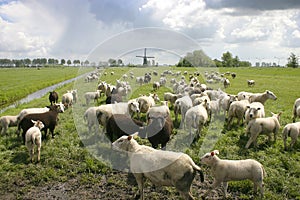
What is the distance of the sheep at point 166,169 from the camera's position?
555 cm

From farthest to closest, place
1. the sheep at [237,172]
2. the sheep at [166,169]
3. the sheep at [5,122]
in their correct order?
the sheep at [5,122] → the sheep at [237,172] → the sheep at [166,169]

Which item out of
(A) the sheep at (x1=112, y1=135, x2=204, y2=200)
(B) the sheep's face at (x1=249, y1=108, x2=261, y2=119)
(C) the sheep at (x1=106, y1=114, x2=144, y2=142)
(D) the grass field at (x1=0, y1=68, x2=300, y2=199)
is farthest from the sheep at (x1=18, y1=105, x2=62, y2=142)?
(B) the sheep's face at (x1=249, y1=108, x2=261, y2=119)

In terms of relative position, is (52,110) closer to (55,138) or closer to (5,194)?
(55,138)

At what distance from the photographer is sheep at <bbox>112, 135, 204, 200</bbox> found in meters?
5.55

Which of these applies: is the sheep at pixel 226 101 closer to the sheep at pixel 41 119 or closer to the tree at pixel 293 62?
the sheep at pixel 41 119

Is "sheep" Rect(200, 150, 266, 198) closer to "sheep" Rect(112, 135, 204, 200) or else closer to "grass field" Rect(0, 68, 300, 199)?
"grass field" Rect(0, 68, 300, 199)

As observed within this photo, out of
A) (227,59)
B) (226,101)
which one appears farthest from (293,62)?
(226,101)

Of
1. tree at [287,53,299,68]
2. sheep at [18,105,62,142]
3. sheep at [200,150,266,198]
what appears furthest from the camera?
tree at [287,53,299,68]

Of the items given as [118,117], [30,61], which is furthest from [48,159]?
[30,61]

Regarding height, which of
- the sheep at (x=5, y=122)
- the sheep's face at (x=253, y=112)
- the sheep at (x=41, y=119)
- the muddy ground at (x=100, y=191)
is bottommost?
the muddy ground at (x=100, y=191)

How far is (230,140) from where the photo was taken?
389 inches

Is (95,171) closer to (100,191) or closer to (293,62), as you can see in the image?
(100,191)

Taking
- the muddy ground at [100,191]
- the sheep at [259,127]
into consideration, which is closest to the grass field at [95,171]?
the muddy ground at [100,191]

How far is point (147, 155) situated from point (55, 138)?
5.69m
